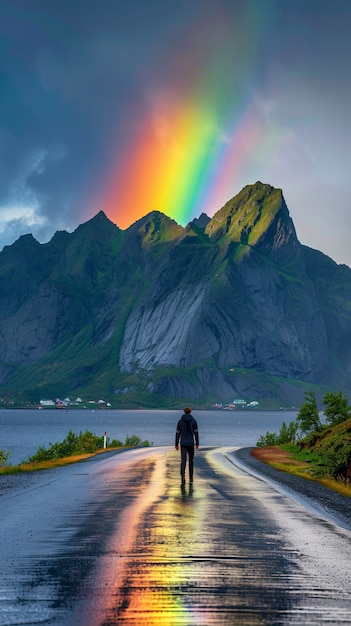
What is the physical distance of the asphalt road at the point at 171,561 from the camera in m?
7.49

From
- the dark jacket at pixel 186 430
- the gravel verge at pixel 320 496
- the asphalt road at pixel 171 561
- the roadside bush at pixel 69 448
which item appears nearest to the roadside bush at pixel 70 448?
the roadside bush at pixel 69 448

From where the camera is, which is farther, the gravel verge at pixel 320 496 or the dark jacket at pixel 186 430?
the dark jacket at pixel 186 430

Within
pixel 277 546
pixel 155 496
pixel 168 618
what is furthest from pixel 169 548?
pixel 155 496

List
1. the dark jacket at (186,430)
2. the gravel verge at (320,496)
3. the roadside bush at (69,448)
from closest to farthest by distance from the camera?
the gravel verge at (320,496) < the dark jacket at (186,430) < the roadside bush at (69,448)

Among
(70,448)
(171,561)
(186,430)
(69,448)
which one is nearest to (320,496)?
(186,430)

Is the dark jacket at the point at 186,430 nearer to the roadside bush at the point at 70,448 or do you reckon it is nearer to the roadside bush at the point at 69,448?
the roadside bush at the point at 69,448

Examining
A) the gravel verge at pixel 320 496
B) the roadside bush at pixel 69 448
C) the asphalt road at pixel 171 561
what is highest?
the roadside bush at pixel 69 448

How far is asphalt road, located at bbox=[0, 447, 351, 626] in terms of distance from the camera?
749 cm

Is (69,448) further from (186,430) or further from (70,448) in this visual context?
(186,430)

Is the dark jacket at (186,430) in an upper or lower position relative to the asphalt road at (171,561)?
upper

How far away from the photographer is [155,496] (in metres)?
20.0

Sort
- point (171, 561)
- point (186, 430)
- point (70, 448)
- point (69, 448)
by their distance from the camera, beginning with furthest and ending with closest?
point (70, 448), point (69, 448), point (186, 430), point (171, 561)

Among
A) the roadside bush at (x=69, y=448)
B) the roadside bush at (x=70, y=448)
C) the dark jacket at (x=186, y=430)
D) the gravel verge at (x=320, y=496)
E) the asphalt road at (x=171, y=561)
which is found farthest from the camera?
the roadside bush at (x=70, y=448)

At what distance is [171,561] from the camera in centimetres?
1023
